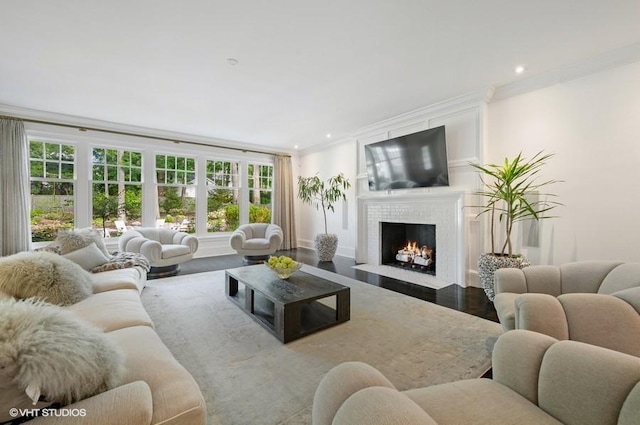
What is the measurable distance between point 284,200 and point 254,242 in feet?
6.43

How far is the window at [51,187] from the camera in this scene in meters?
4.52

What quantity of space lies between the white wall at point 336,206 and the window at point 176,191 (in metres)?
2.58

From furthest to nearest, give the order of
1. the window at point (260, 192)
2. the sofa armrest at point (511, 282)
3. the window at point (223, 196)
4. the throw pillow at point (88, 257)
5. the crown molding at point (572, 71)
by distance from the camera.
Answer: the window at point (260, 192)
the window at point (223, 196)
the throw pillow at point (88, 257)
the crown molding at point (572, 71)
the sofa armrest at point (511, 282)

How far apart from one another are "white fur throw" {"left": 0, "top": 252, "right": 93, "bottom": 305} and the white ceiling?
1.94 m

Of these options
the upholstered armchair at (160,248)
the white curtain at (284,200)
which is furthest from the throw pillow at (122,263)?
the white curtain at (284,200)

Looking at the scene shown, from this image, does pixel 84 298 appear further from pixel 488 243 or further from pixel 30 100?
pixel 488 243

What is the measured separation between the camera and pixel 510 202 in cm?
298

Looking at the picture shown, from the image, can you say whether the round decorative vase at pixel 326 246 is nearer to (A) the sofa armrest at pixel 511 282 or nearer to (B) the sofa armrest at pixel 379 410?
(A) the sofa armrest at pixel 511 282

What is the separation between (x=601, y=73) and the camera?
283cm

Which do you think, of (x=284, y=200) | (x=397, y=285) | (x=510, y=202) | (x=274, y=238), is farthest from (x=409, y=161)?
(x=284, y=200)

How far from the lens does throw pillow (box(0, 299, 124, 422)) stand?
72 cm

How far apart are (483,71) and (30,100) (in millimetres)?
6106

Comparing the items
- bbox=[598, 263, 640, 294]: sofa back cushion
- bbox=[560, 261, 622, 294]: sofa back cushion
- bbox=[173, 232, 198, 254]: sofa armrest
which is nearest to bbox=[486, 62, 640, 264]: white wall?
bbox=[560, 261, 622, 294]: sofa back cushion
